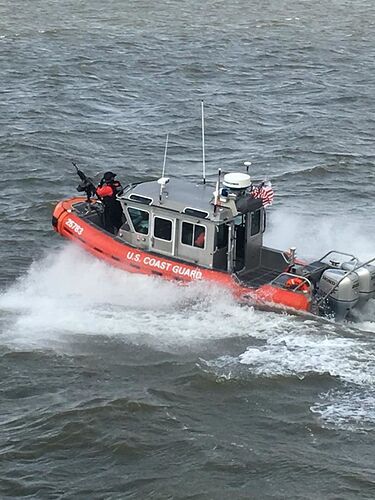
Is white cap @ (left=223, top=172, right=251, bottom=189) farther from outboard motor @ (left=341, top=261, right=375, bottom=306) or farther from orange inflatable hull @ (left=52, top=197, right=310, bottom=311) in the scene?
outboard motor @ (left=341, top=261, right=375, bottom=306)

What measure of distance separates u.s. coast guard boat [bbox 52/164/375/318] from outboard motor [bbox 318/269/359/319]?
16mm

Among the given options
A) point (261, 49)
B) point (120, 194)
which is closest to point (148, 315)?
point (120, 194)

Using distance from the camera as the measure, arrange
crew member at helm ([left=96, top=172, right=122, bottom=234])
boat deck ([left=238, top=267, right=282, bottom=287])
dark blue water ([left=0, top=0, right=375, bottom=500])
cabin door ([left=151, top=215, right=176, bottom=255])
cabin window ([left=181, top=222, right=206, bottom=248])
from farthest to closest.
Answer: crew member at helm ([left=96, top=172, right=122, bottom=234]), cabin door ([left=151, top=215, right=176, bottom=255]), boat deck ([left=238, top=267, right=282, bottom=287]), cabin window ([left=181, top=222, right=206, bottom=248]), dark blue water ([left=0, top=0, right=375, bottom=500])

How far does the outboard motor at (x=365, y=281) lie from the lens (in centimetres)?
1720

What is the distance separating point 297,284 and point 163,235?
250 centimetres

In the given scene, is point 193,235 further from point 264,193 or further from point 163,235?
point 264,193

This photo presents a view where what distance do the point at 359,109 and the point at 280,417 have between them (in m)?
19.7

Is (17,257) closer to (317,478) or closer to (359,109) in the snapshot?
(317,478)

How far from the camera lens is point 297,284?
17.4 metres

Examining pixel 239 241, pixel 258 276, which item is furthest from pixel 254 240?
pixel 258 276

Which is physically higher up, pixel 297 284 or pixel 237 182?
pixel 237 182

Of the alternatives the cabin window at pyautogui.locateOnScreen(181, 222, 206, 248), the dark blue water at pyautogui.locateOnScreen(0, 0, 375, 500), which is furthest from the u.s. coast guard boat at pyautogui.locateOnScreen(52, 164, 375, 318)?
the dark blue water at pyautogui.locateOnScreen(0, 0, 375, 500)

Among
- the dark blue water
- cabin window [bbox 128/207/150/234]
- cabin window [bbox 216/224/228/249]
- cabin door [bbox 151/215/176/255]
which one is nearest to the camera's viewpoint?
the dark blue water

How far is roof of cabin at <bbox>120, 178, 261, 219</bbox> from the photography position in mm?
17906
